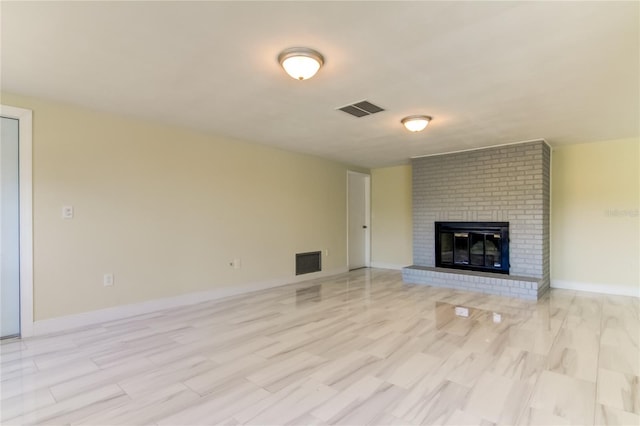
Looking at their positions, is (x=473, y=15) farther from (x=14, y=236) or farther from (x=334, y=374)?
(x=14, y=236)

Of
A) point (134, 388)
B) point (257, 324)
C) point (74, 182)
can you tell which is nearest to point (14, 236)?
point (74, 182)

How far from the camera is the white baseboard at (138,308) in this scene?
10.3 ft

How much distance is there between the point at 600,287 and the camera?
4777 millimetres

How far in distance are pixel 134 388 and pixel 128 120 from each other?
289 cm

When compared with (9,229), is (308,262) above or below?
below

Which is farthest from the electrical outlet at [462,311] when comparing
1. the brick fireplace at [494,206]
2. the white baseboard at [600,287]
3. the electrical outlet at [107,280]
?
the electrical outlet at [107,280]

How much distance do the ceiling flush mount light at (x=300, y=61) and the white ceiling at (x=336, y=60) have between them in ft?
0.18

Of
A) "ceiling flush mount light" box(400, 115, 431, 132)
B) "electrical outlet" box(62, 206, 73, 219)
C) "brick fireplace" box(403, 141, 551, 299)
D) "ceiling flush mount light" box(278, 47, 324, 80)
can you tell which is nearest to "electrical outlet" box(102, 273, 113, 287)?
"electrical outlet" box(62, 206, 73, 219)

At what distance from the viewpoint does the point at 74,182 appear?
3.29 m

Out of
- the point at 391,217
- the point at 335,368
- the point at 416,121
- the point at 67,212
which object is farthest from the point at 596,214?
the point at 67,212

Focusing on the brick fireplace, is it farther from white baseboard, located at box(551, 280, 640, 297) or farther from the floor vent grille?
the floor vent grille

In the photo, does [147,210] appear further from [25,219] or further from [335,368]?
[335,368]

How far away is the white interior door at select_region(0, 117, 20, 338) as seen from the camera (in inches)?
116

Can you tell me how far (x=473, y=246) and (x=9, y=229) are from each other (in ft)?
19.8
